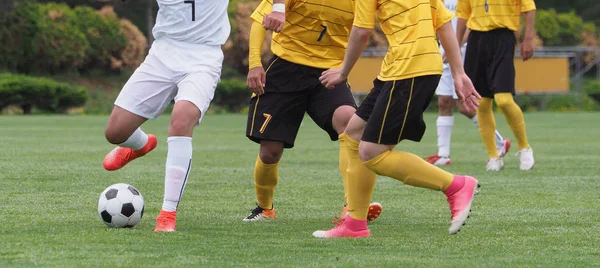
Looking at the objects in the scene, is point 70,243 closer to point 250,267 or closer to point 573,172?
point 250,267

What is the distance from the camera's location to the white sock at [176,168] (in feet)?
20.2

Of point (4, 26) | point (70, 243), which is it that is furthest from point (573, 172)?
point (4, 26)

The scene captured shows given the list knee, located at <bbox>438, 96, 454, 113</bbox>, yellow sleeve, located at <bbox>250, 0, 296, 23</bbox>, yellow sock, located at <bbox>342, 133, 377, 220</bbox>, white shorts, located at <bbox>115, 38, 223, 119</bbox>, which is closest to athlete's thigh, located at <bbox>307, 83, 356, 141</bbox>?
yellow sleeve, located at <bbox>250, 0, 296, 23</bbox>

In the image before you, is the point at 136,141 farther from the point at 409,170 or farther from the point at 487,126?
the point at 487,126

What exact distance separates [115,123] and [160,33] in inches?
24.5

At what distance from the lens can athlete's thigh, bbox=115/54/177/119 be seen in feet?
21.4

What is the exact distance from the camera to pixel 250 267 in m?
4.82

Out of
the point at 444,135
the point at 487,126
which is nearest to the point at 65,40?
the point at 444,135

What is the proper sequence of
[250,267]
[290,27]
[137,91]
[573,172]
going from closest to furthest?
[250,267] < [137,91] < [290,27] < [573,172]

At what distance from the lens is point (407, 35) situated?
5719 mm

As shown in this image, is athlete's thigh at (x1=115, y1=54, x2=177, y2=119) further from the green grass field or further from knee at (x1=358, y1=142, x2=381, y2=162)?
knee at (x1=358, y1=142, x2=381, y2=162)

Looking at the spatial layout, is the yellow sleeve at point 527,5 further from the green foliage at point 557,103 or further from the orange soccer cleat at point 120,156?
the green foliage at point 557,103

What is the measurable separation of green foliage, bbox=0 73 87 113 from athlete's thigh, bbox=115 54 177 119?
2502 centimetres

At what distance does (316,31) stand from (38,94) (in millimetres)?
25747
